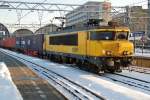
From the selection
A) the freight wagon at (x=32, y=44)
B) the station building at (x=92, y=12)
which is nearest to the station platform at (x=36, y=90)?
the station building at (x=92, y=12)

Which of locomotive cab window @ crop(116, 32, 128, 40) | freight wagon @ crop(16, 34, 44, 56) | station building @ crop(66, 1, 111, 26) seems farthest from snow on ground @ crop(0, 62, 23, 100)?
freight wagon @ crop(16, 34, 44, 56)

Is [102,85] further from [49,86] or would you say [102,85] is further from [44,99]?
[44,99]

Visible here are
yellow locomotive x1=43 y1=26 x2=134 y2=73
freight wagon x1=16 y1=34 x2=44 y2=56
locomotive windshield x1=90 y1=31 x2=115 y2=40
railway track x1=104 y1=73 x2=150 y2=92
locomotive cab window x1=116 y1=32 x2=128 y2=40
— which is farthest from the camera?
freight wagon x1=16 y1=34 x2=44 y2=56

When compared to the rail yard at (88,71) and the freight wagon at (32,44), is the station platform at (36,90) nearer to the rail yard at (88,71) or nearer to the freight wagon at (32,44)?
the rail yard at (88,71)

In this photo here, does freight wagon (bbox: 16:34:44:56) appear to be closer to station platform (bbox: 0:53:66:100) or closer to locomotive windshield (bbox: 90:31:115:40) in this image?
locomotive windshield (bbox: 90:31:115:40)

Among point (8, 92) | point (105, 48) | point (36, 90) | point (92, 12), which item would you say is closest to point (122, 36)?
point (105, 48)

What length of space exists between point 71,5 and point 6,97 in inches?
1364

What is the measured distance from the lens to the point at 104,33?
24547 millimetres

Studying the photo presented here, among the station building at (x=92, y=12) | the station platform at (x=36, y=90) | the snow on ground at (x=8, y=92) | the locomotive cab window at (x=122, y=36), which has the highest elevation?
the station building at (x=92, y=12)

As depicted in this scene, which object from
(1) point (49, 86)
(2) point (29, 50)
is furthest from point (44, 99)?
(2) point (29, 50)

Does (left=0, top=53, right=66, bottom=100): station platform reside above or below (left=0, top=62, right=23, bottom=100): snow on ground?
below

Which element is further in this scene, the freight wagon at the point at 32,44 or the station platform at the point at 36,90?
the freight wagon at the point at 32,44

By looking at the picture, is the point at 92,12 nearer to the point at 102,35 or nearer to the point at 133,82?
the point at 102,35

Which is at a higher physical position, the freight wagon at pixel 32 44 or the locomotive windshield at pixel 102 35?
the locomotive windshield at pixel 102 35
